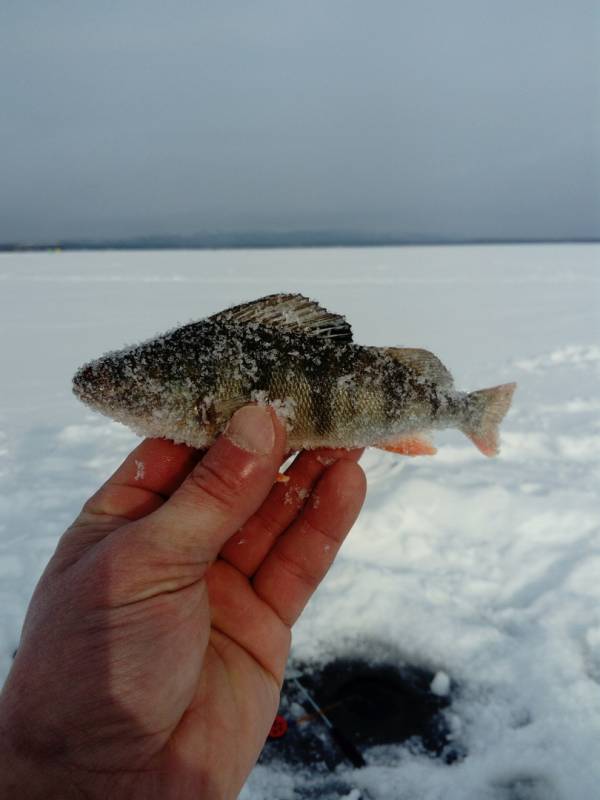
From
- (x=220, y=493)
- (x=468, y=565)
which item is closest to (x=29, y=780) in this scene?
(x=220, y=493)

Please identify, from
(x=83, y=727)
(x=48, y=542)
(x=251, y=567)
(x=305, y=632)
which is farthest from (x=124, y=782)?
(x=48, y=542)

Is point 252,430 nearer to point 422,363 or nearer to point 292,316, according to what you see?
point 292,316

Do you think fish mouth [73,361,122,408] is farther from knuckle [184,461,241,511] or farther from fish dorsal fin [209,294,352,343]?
knuckle [184,461,241,511]

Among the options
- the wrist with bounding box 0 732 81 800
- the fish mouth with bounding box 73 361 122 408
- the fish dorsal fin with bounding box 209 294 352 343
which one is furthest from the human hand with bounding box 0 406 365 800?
the fish dorsal fin with bounding box 209 294 352 343

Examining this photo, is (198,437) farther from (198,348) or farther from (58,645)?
(58,645)

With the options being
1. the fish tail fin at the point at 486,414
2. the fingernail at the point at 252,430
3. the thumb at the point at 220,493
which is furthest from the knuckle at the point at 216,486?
the fish tail fin at the point at 486,414

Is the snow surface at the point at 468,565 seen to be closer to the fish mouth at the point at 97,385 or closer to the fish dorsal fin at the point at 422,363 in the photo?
the fish dorsal fin at the point at 422,363
